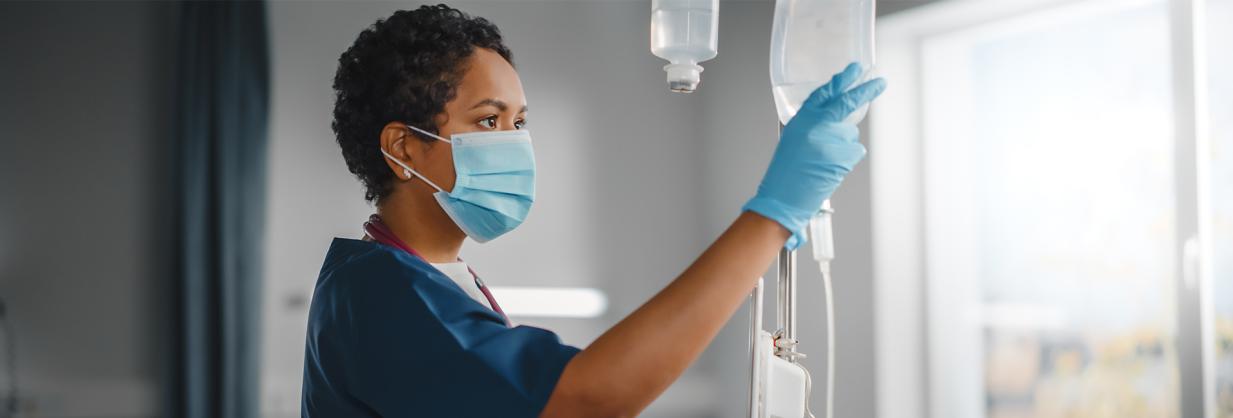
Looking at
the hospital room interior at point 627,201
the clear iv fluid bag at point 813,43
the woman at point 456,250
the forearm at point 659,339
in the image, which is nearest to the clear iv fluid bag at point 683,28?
the clear iv fluid bag at point 813,43

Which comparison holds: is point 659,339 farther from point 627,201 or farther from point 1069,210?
point 627,201

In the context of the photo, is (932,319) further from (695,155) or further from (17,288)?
(17,288)

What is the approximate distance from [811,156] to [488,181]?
0.41 meters

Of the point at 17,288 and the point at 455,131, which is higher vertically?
the point at 455,131

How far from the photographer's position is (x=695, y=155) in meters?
2.88

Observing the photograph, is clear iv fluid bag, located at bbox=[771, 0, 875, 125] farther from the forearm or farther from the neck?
the neck

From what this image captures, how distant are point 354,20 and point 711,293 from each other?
222 cm

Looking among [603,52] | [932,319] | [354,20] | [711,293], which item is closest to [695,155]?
[603,52]

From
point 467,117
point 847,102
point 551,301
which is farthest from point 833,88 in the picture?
point 551,301

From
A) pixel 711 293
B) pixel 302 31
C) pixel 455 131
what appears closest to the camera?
pixel 711 293

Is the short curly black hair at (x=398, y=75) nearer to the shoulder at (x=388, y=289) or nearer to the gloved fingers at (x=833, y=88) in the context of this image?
the shoulder at (x=388, y=289)

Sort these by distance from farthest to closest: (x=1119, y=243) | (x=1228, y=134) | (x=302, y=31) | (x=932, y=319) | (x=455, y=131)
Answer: (x=302, y=31) < (x=932, y=319) < (x=1119, y=243) < (x=1228, y=134) < (x=455, y=131)

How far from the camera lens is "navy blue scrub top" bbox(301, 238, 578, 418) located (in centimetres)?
74

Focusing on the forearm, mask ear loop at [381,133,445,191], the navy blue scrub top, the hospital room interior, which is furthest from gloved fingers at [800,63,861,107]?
the hospital room interior
